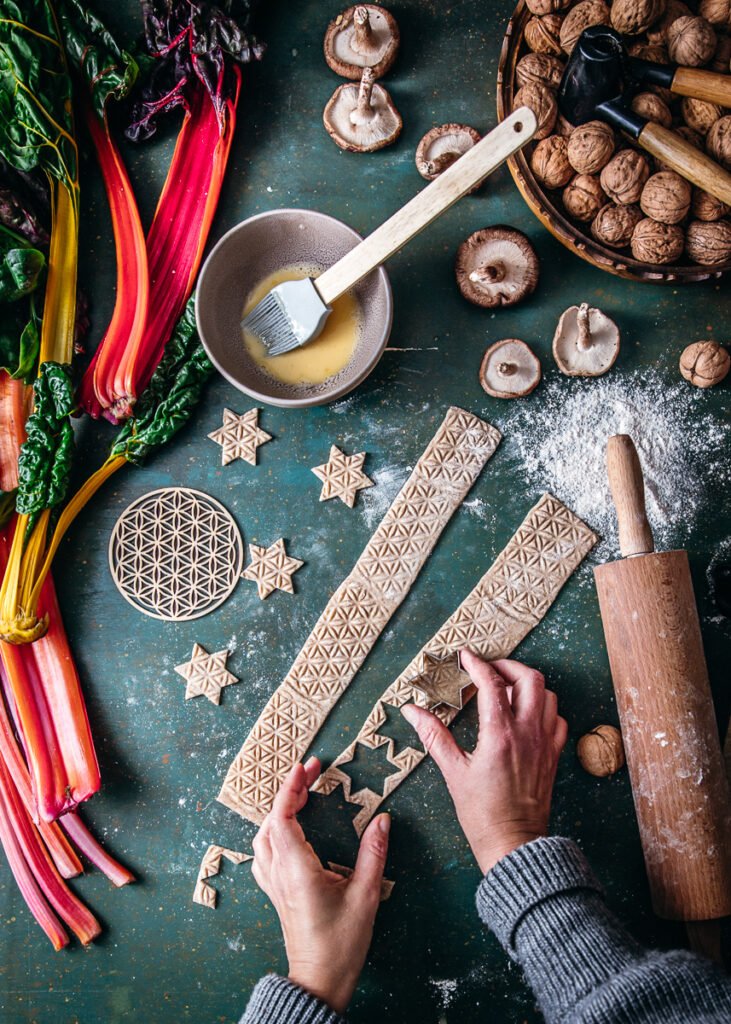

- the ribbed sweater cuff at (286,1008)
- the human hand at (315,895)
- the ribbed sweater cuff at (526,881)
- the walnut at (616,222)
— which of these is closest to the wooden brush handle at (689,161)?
the walnut at (616,222)

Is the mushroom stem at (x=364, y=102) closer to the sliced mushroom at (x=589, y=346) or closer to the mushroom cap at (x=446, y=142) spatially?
the mushroom cap at (x=446, y=142)

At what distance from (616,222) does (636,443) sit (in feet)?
1.86

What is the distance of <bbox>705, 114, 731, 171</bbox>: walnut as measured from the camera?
1.86 meters

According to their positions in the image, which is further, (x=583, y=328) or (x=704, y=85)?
(x=583, y=328)

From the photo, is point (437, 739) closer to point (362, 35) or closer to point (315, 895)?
point (315, 895)

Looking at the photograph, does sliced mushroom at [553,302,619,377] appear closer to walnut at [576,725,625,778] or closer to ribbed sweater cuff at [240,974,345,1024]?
walnut at [576,725,625,778]

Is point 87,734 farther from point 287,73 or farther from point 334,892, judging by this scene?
point 287,73

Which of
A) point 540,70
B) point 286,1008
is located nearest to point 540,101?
point 540,70

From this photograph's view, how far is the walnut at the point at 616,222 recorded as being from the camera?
1.93 metres

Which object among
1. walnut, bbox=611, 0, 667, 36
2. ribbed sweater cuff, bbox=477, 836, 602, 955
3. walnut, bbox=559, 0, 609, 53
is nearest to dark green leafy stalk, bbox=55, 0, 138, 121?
walnut, bbox=559, 0, 609, 53

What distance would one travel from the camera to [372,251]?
186 cm

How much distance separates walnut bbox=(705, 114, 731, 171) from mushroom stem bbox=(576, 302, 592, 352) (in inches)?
17.7

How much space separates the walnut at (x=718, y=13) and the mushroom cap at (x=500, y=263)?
652 millimetres

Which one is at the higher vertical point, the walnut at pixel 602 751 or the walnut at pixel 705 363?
the walnut at pixel 705 363
